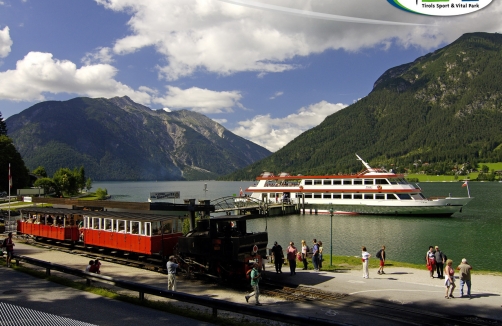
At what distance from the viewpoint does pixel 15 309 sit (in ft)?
30.3

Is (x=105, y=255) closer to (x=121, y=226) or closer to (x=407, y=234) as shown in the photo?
(x=121, y=226)

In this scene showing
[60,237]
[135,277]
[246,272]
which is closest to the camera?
[246,272]

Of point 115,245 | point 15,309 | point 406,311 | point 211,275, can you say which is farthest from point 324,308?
point 115,245

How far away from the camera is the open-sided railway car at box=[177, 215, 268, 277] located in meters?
16.0

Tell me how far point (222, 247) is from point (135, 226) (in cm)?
636

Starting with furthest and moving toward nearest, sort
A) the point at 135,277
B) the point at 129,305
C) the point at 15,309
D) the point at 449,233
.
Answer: the point at 449,233 < the point at 135,277 < the point at 129,305 < the point at 15,309

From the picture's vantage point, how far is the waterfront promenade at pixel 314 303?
433 inches

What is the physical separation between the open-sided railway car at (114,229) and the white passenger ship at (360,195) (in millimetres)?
41410

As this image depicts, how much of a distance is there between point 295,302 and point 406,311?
372 cm

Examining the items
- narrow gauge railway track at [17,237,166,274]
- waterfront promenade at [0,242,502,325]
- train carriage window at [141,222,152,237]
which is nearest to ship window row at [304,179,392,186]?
waterfront promenade at [0,242,502,325]

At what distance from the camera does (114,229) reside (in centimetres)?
2166

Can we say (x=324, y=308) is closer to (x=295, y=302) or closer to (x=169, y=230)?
(x=295, y=302)

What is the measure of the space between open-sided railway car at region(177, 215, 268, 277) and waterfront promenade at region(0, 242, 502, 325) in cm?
83

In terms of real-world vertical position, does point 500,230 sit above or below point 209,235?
below
